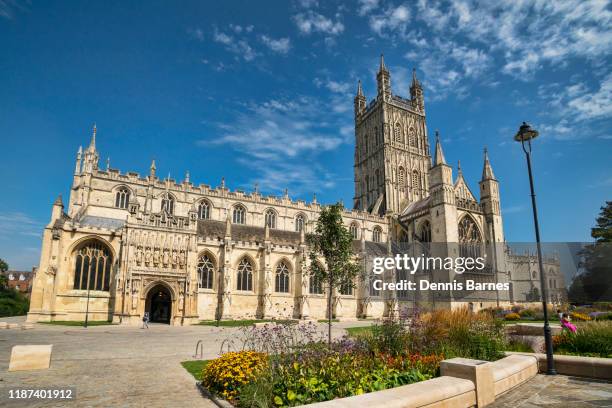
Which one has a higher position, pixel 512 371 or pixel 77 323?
pixel 512 371

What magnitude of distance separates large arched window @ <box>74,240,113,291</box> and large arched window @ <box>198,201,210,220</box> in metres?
11.9

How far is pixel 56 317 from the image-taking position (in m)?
27.4

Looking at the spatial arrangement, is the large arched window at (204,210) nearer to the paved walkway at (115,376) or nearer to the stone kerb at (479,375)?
the paved walkway at (115,376)

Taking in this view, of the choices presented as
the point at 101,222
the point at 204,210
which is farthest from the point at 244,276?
the point at 101,222

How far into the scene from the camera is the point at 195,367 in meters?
10.7

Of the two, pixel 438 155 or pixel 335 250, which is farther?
pixel 438 155

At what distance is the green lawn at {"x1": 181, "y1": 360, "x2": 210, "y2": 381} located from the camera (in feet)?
31.3

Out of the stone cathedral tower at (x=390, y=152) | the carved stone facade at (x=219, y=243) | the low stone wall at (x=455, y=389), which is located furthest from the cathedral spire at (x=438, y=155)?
the low stone wall at (x=455, y=389)

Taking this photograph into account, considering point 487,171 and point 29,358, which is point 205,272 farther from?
point 487,171

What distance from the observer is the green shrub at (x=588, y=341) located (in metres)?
10.5

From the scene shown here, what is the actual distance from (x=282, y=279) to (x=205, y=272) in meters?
7.51

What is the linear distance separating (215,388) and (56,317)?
26.2 metres

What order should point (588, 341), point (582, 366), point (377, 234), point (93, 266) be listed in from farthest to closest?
point (377, 234) → point (93, 266) → point (588, 341) → point (582, 366)

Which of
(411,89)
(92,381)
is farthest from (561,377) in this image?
(411,89)
